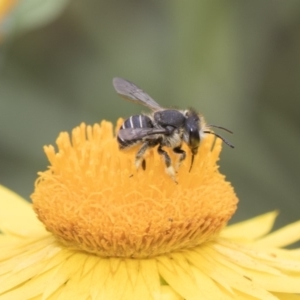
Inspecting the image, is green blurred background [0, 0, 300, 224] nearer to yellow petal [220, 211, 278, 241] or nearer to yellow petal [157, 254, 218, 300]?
yellow petal [220, 211, 278, 241]

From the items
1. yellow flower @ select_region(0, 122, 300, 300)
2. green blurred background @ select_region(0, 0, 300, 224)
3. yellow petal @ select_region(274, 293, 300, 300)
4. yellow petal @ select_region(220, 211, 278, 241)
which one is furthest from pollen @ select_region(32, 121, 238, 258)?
green blurred background @ select_region(0, 0, 300, 224)

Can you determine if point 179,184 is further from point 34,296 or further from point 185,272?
point 34,296

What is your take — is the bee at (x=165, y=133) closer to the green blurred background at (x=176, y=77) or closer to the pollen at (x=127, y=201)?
the pollen at (x=127, y=201)

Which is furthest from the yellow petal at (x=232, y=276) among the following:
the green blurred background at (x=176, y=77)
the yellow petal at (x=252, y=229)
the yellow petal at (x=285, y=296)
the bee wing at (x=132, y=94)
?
the green blurred background at (x=176, y=77)

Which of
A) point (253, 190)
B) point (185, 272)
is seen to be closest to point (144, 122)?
point (185, 272)

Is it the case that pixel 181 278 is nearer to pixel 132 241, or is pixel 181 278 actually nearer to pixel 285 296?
pixel 132 241

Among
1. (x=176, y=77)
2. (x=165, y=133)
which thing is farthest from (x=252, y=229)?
(x=176, y=77)
